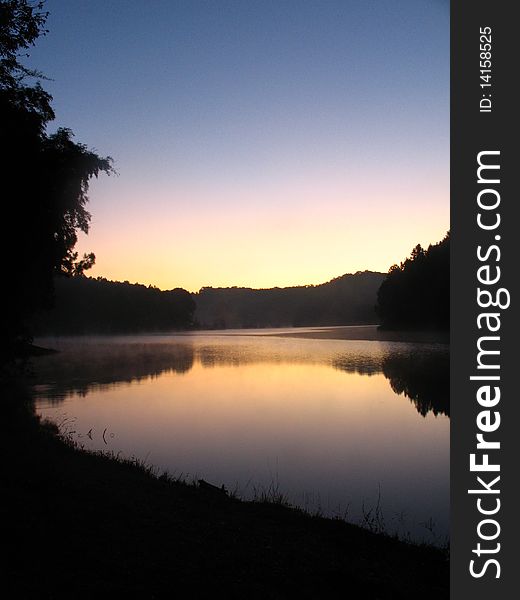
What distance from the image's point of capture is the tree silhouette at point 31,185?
15125 millimetres

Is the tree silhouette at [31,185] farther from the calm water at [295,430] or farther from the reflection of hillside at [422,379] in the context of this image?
the reflection of hillside at [422,379]

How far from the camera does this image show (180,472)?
17359 mm

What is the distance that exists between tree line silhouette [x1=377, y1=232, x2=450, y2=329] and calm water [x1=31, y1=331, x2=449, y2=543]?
71.2m

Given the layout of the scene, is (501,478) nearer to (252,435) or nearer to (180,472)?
(180,472)

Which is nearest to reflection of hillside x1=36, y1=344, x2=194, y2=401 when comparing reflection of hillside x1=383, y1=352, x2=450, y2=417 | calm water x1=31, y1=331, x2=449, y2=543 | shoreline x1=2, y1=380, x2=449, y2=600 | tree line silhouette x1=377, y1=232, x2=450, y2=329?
calm water x1=31, y1=331, x2=449, y2=543

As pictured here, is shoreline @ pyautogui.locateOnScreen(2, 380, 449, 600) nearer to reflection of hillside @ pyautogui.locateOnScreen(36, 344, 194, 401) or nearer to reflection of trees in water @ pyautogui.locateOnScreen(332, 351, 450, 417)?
reflection of trees in water @ pyautogui.locateOnScreen(332, 351, 450, 417)

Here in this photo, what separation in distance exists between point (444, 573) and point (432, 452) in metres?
11.2

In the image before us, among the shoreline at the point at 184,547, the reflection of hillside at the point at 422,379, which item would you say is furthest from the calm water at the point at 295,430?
the shoreline at the point at 184,547

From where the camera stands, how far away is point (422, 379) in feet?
132

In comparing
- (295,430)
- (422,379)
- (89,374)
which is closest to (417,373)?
(422,379)

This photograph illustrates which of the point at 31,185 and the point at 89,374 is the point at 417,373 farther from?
the point at 31,185

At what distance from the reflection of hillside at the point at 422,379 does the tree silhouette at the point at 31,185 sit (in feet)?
69.1

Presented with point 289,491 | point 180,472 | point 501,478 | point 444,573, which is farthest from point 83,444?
point 501,478

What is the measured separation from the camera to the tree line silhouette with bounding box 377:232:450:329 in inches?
4523
